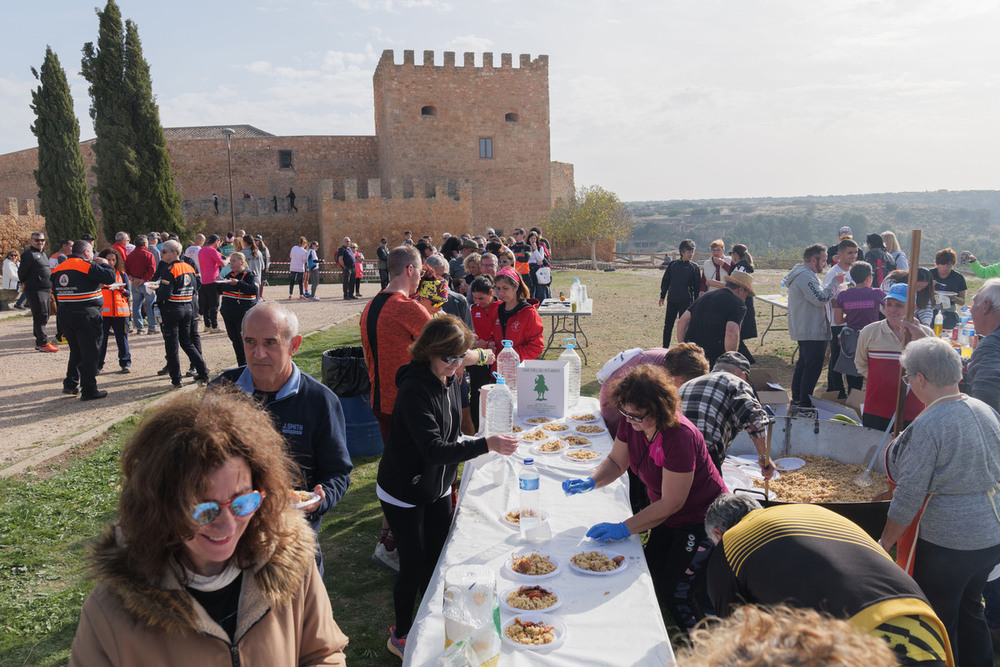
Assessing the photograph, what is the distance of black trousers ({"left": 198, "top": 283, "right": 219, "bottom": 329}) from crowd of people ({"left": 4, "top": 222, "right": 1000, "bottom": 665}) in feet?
22.5

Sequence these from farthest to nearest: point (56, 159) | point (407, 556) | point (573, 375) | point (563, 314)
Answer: point (56, 159) → point (563, 314) → point (573, 375) → point (407, 556)

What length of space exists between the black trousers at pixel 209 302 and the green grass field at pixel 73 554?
530cm

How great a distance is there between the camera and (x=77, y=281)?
7.17 meters

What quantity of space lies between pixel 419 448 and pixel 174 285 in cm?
579

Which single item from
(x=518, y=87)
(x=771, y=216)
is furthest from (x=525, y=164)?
(x=771, y=216)

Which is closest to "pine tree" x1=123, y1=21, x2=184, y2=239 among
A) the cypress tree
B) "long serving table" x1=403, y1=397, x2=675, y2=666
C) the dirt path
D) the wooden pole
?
the cypress tree

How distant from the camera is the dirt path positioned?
6.03m

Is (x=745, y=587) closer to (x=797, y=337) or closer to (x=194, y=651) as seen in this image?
(x=194, y=651)

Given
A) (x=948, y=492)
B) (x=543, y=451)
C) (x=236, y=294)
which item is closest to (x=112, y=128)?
→ (x=236, y=294)

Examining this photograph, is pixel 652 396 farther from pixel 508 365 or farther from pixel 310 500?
pixel 508 365

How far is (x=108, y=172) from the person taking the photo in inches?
838

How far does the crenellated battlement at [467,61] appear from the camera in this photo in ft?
105

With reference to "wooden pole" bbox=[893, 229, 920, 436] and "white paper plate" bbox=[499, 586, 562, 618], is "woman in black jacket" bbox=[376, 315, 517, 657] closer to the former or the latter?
"white paper plate" bbox=[499, 586, 562, 618]

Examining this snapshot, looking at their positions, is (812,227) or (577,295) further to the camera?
(812,227)
